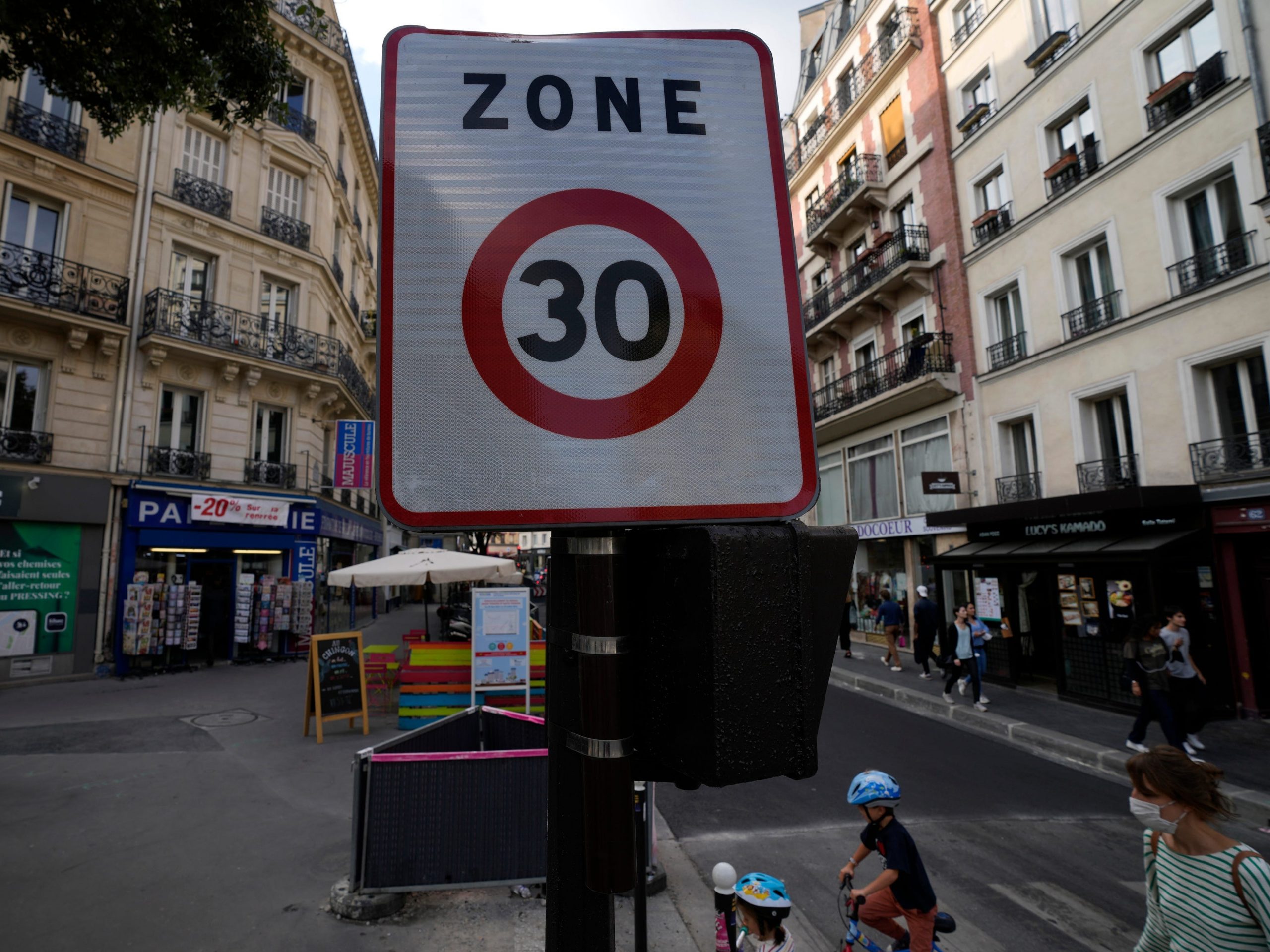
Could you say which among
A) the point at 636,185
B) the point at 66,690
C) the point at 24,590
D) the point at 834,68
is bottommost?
the point at 66,690

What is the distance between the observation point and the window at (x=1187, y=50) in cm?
1178

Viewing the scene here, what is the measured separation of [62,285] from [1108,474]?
21.9m

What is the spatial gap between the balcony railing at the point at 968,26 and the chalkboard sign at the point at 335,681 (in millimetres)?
20274

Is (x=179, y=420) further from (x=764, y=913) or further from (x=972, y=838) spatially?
(x=972, y=838)

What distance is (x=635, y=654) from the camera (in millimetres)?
1193

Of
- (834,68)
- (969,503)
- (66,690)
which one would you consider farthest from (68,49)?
(834,68)

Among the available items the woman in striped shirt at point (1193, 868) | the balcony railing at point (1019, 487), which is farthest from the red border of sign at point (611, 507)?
the balcony railing at point (1019, 487)

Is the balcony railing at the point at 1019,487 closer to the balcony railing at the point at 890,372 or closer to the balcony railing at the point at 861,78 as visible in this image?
the balcony railing at the point at 890,372

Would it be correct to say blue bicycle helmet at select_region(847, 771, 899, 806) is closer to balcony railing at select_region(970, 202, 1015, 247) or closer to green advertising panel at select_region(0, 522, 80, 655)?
green advertising panel at select_region(0, 522, 80, 655)

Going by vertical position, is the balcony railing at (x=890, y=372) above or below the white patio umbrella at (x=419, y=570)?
above

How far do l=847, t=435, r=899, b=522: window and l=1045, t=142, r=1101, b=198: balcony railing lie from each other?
26.2 feet

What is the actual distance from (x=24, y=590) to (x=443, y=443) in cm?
1684

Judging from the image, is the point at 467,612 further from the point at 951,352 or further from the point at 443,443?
the point at 443,443

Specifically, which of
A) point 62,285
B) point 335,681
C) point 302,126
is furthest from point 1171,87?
point 62,285
